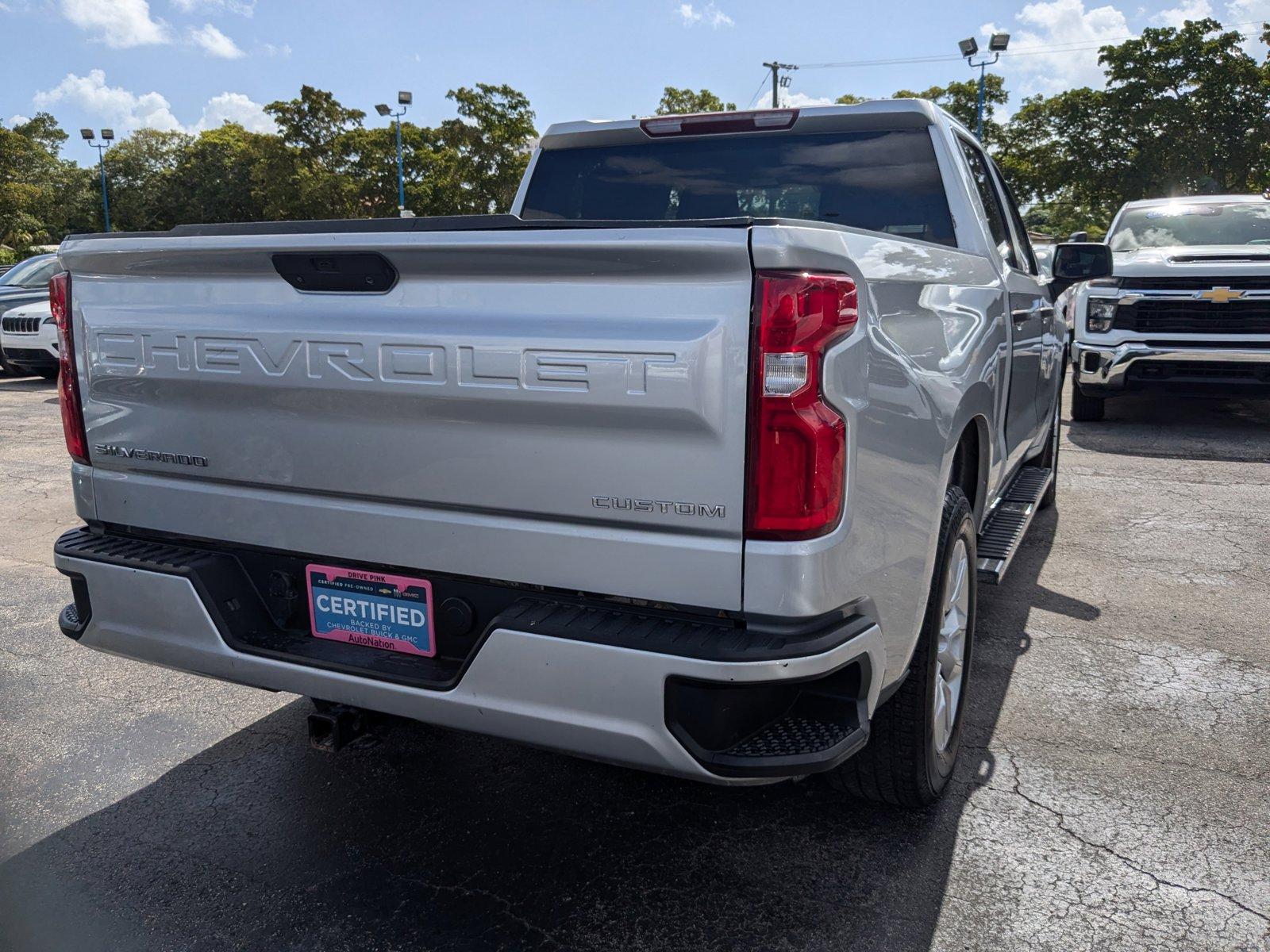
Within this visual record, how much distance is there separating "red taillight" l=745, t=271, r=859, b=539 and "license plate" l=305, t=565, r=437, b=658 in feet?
2.84

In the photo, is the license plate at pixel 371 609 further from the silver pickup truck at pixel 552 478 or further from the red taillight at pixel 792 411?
the red taillight at pixel 792 411

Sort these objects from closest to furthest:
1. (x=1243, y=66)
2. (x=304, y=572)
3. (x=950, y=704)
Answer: (x=304, y=572) → (x=950, y=704) → (x=1243, y=66)

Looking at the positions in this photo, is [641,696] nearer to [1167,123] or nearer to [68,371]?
[68,371]

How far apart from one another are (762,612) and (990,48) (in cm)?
3105

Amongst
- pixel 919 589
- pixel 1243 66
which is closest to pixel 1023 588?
pixel 919 589

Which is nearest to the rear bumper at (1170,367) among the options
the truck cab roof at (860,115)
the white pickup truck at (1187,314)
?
the white pickup truck at (1187,314)

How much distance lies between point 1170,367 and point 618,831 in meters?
8.26

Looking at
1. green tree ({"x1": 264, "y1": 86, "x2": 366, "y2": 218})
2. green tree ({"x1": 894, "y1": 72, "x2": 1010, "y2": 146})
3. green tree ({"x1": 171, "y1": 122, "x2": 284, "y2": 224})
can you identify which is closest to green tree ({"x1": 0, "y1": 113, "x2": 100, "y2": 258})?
green tree ({"x1": 171, "y1": 122, "x2": 284, "y2": 224})

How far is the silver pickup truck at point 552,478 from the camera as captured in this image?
208 cm

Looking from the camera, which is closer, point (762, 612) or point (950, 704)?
point (762, 612)

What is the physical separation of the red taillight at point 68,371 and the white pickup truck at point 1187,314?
341 inches

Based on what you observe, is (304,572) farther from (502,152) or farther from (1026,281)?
(502,152)

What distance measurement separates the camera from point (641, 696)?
2.14 metres

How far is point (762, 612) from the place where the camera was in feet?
6.89
